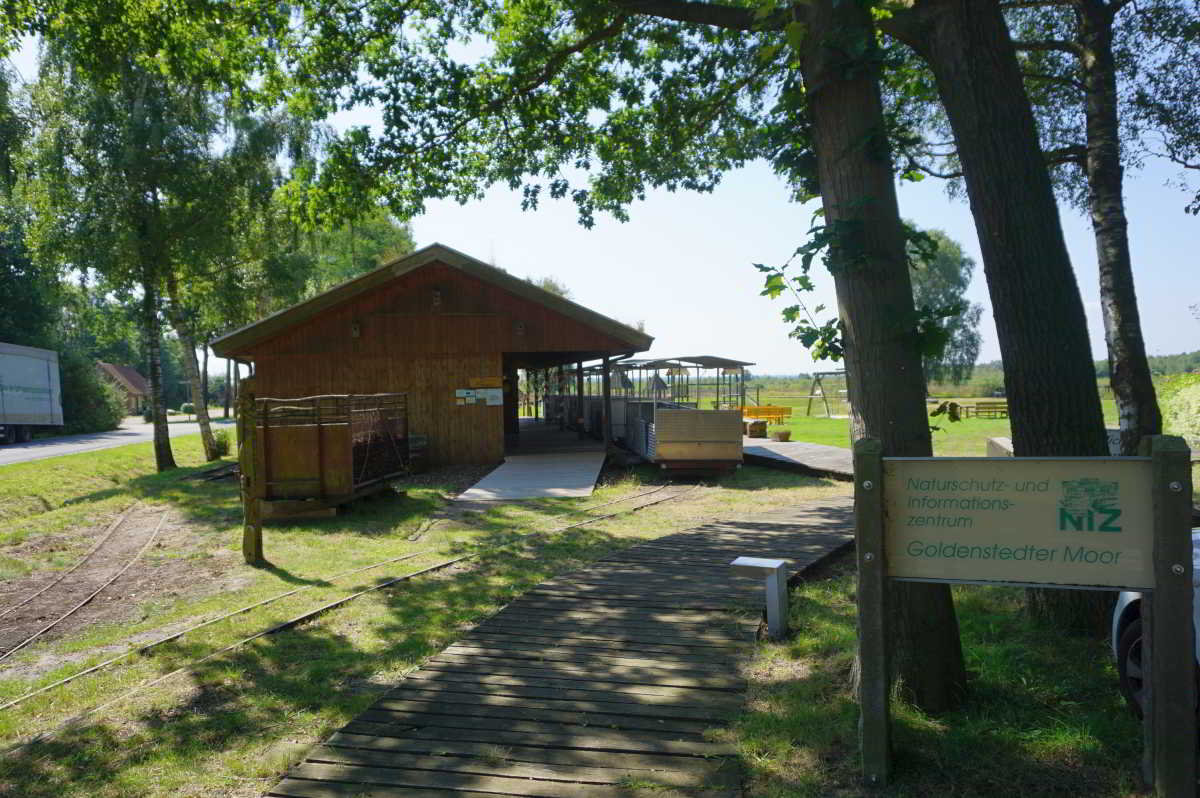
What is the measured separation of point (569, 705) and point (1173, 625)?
9.30 feet

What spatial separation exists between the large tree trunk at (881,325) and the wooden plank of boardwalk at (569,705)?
3.40ft

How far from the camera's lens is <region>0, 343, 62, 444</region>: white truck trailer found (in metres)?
30.2

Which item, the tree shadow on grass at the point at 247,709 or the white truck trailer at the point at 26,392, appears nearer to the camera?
the tree shadow on grass at the point at 247,709

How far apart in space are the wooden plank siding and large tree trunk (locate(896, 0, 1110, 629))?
13581mm

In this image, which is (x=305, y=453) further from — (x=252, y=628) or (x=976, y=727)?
(x=976, y=727)

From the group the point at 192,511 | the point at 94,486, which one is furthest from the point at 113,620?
the point at 94,486

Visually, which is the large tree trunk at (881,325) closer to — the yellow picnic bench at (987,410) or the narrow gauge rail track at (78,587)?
the narrow gauge rail track at (78,587)

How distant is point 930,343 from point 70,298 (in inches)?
1103

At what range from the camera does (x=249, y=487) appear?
9125 millimetres

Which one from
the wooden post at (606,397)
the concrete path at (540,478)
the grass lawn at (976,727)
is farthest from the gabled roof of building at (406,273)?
the grass lawn at (976,727)

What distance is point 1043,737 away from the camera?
3.71 metres

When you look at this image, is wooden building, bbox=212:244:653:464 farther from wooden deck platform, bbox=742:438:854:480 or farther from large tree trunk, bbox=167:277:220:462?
large tree trunk, bbox=167:277:220:462

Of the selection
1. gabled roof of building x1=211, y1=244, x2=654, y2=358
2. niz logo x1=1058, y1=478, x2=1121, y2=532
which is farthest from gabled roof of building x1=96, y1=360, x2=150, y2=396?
niz logo x1=1058, y1=478, x2=1121, y2=532

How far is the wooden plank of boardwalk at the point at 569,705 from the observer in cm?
362
